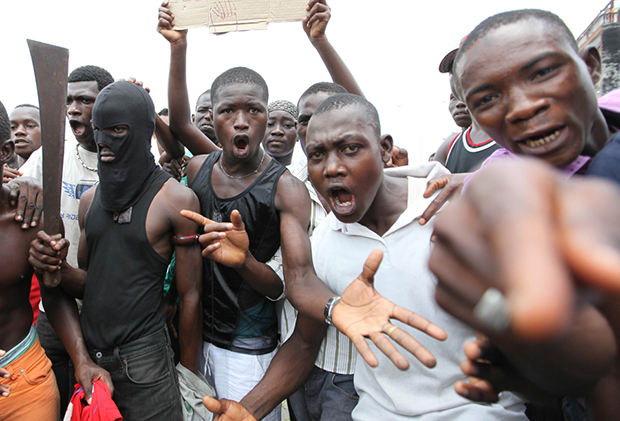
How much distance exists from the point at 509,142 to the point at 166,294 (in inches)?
103

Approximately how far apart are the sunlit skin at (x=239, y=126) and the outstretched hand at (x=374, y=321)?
1497 mm

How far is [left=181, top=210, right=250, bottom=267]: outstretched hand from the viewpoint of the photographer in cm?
203

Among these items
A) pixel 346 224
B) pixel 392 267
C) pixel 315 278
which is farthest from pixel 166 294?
pixel 392 267

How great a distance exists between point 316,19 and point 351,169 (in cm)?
169

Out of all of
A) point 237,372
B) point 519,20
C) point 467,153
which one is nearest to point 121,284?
point 237,372

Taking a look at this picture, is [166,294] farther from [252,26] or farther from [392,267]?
[252,26]

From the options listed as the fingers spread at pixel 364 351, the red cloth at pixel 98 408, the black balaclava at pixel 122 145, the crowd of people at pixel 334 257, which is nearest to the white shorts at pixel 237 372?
the crowd of people at pixel 334 257

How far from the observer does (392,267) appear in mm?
1864

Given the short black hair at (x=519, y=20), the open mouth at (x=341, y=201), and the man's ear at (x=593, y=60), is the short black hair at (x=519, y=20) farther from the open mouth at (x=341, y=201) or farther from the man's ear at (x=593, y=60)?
the open mouth at (x=341, y=201)

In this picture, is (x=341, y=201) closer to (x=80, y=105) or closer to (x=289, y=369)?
(x=289, y=369)

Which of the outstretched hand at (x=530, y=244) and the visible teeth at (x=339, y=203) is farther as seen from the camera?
the visible teeth at (x=339, y=203)

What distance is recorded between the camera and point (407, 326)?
71.6 inches

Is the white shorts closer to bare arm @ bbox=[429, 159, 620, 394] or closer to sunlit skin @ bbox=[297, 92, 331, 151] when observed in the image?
sunlit skin @ bbox=[297, 92, 331, 151]

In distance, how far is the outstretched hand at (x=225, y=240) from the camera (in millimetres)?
2025
